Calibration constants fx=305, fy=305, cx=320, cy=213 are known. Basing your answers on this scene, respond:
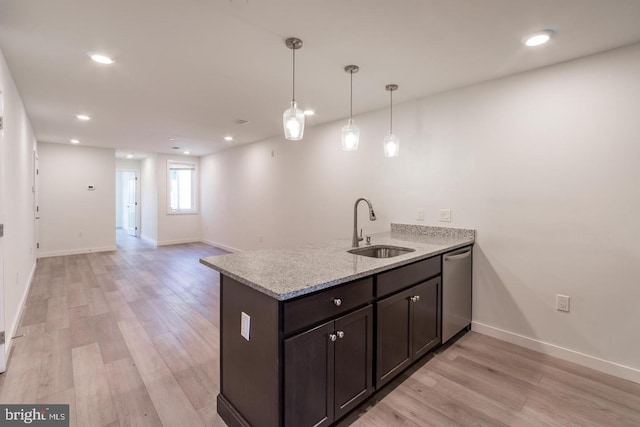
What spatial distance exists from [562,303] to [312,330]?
87.5 inches

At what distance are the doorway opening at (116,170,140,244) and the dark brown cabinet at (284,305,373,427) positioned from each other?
30.6 ft

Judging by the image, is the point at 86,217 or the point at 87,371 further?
the point at 86,217

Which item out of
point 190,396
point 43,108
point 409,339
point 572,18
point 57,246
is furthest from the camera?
point 57,246

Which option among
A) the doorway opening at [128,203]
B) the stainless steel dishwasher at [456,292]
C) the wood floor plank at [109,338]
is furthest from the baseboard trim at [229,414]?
the doorway opening at [128,203]

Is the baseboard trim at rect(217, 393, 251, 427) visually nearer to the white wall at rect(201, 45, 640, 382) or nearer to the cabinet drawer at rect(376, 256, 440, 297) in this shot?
the cabinet drawer at rect(376, 256, 440, 297)

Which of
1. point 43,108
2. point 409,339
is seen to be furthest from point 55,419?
point 43,108

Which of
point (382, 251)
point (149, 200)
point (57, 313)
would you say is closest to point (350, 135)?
point (382, 251)

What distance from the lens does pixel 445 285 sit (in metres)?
2.54

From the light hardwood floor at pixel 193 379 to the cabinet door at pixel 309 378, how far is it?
14.9 inches

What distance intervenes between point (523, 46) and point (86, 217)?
816 centimetres

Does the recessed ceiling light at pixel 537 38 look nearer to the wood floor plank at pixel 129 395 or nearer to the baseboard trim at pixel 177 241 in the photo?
the wood floor plank at pixel 129 395

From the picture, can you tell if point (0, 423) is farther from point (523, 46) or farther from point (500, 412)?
point (523, 46)

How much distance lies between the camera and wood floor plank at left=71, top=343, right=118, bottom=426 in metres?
1.78

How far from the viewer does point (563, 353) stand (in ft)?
8.09
